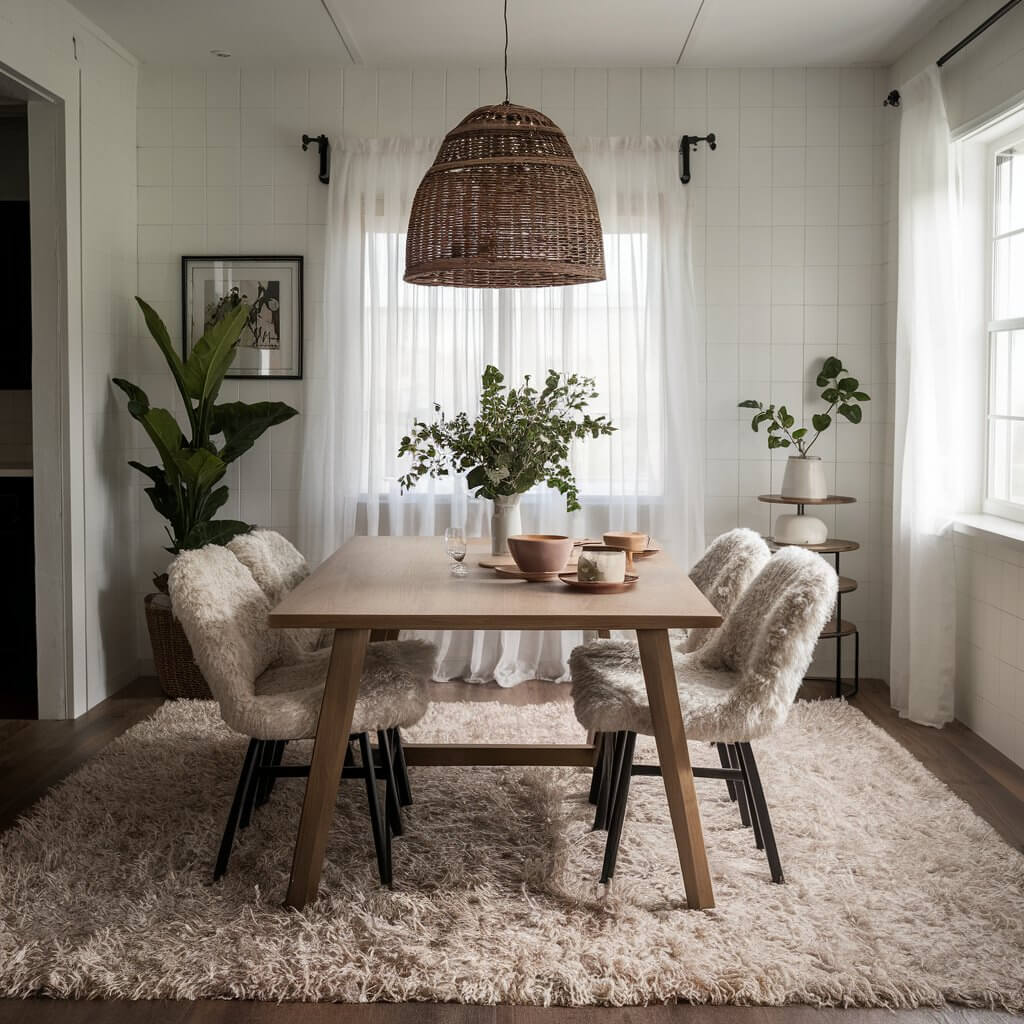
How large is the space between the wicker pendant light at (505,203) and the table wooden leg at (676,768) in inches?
41.2

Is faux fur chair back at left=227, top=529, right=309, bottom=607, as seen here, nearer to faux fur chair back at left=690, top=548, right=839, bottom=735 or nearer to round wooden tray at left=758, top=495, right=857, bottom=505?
faux fur chair back at left=690, top=548, right=839, bottom=735

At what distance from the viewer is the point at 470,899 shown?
2.72 m

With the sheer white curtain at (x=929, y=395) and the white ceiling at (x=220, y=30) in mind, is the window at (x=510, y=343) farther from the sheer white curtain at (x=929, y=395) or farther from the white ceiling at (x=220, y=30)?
the sheer white curtain at (x=929, y=395)

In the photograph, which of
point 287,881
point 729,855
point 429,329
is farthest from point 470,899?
point 429,329

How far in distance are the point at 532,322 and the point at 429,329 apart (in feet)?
1.57

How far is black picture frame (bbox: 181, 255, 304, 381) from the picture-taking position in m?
5.07

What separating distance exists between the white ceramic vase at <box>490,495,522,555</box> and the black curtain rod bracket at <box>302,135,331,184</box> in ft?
7.37

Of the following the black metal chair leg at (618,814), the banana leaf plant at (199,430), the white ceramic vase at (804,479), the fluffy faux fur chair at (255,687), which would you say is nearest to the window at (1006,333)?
the white ceramic vase at (804,479)

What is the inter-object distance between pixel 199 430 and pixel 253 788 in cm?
210

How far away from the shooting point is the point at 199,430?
4.71 metres

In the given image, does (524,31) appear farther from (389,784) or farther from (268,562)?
(389,784)

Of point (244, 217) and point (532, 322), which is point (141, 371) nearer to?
point (244, 217)

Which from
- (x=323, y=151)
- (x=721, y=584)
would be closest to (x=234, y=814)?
(x=721, y=584)

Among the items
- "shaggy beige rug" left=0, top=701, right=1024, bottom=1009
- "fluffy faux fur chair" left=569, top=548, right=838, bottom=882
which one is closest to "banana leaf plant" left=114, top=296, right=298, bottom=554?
"shaggy beige rug" left=0, top=701, right=1024, bottom=1009
